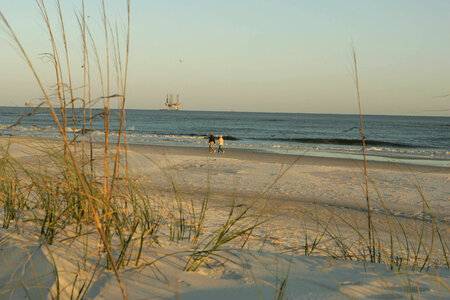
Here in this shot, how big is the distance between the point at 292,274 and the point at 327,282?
0.67 feet

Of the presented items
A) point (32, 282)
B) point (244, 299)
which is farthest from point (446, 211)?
point (32, 282)

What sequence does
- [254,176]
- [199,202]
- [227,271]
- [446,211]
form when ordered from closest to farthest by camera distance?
[227,271] → [199,202] → [446,211] → [254,176]

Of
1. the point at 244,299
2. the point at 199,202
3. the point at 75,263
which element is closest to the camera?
the point at 244,299

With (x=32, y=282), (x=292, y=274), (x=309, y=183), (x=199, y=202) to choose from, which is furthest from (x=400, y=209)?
(x=32, y=282)

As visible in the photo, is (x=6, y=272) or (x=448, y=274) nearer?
(x=6, y=272)

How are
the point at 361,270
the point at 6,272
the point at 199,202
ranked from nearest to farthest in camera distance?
the point at 6,272, the point at 361,270, the point at 199,202

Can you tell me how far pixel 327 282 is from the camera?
6.38 feet

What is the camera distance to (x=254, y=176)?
35.8 ft

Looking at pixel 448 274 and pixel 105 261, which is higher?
pixel 105 261

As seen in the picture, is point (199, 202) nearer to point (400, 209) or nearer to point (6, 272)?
point (400, 209)

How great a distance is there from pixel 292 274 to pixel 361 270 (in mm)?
477

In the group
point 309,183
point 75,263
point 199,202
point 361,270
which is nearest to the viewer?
point 75,263

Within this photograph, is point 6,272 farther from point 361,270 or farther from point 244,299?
point 361,270

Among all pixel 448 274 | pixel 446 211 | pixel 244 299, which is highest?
pixel 244 299
